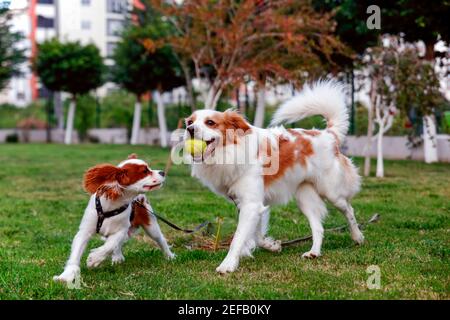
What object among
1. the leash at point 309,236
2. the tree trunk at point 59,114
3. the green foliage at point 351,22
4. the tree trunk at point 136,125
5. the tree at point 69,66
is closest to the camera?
the leash at point 309,236

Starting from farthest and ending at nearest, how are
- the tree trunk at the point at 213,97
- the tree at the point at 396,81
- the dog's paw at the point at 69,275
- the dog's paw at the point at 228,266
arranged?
the tree trunk at the point at 213,97
the tree at the point at 396,81
the dog's paw at the point at 228,266
the dog's paw at the point at 69,275

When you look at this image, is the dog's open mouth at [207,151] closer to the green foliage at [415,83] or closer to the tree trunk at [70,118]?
the green foliage at [415,83]

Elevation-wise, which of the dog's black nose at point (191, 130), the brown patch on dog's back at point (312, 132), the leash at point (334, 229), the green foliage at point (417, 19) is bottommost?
the leash at point (334, 229)

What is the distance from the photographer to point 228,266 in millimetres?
4852

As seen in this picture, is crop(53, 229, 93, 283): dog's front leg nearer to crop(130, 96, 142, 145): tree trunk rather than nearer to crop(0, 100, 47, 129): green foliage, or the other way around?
crop(130, 96, 142, 145): tree trunk

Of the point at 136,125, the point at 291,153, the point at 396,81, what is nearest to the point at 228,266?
the point at 291,153

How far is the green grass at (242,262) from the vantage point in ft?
13.8

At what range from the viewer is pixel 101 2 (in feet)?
200

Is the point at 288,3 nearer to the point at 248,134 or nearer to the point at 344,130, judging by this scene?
the point at 344,130

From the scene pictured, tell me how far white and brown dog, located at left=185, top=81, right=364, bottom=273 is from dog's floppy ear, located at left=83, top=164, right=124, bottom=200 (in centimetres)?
61

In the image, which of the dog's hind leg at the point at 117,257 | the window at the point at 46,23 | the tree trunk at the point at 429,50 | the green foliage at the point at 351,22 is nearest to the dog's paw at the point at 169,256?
the dog's hind leg at the point at 117,257

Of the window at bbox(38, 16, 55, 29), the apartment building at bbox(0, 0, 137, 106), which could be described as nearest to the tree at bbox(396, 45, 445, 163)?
the apartment building at bbox(0, 0, 137, 106)

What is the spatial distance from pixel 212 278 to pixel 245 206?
824 millimetres

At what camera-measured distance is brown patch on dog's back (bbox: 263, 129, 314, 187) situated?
557cm
